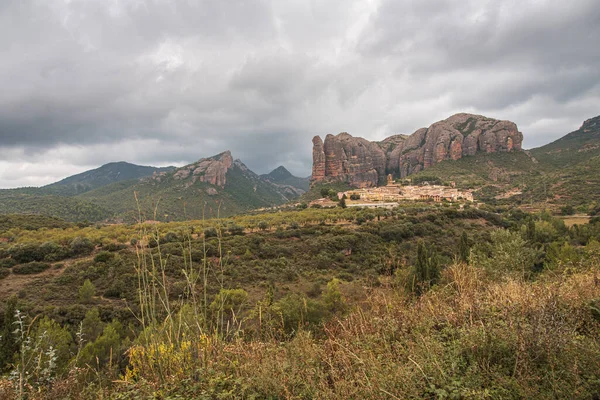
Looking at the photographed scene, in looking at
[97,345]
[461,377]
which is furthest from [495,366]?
[97,345]

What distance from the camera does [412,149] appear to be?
11188cm

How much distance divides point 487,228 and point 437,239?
9.87 m

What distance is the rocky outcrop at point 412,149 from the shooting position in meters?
87.9

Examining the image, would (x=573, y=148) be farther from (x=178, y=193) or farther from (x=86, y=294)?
(x=178, y=193)

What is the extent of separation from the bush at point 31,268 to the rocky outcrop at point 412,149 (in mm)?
94110

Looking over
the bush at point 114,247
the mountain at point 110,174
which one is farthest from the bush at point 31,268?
the mountain at point 110,174

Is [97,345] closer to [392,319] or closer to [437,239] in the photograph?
[392,319]

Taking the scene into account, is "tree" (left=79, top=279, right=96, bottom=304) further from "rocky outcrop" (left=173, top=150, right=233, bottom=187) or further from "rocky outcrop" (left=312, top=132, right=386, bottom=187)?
"rocky outcrop" (left=312, top=132, right=386, bottom=187)

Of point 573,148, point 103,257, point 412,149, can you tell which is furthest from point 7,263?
point 412,149

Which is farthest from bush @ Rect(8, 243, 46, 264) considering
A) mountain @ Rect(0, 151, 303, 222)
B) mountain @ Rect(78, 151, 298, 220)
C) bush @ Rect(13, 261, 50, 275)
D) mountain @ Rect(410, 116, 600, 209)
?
mountain @ Rect(410, 116, 600, 209)

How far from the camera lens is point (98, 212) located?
63.9 m

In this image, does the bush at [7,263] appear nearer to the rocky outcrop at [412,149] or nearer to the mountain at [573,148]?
the rocky outcrop at [412,149]

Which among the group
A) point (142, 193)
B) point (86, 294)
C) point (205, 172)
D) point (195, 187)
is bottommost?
point (86, 294)

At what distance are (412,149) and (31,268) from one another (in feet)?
382
